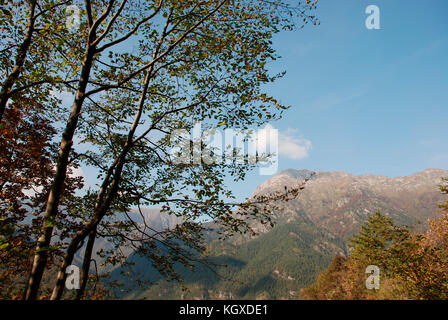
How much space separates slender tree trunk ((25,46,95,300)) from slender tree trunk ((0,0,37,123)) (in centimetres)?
216

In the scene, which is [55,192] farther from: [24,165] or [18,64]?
[24,165]

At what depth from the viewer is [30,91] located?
790cm

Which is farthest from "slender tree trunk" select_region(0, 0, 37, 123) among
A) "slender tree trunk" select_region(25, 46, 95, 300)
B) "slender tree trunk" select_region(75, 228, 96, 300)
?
"slender tree trunk" select_region(75, 228, 96, 300)

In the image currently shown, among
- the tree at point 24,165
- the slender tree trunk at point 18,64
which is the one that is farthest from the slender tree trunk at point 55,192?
the tree at point 24,165

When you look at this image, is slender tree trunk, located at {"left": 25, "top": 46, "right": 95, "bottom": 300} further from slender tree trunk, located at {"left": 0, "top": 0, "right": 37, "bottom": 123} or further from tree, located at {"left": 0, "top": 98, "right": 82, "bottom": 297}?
tree, located at {"left": 0, "top": 98, "right": 82, "bottom": 297}

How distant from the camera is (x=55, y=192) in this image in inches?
240

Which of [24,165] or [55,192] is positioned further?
[24,165]

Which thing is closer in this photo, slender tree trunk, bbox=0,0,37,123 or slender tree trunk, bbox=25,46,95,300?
slender tree trunk, bbox=25,46,95,300

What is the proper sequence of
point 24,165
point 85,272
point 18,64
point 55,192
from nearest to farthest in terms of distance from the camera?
point 55,192 < point 85,272 < point 18,64 < point 24,165

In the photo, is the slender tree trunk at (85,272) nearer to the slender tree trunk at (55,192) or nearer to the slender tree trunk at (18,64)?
the slender tree trunk at (55,192)

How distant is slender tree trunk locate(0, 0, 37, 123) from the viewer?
7094 mm

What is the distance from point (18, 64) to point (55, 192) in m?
4.86

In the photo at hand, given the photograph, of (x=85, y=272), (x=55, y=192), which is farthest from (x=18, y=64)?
(x=85, y=272)
